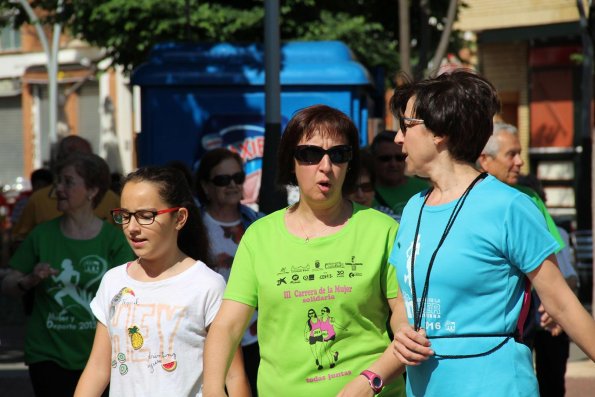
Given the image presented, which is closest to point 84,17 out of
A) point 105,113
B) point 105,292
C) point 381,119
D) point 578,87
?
point 381,119

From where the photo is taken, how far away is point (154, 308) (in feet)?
14.4

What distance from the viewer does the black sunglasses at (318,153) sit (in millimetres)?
4207

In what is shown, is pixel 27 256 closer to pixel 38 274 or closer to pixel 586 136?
pixel 38 274

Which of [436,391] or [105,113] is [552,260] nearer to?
[436,391]

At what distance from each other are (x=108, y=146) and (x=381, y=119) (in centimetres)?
2985

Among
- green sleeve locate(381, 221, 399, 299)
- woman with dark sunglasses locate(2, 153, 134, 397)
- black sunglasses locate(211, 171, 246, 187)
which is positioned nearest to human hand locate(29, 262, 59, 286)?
woman with dark sunglasses locate(2, 153, 134, 397)

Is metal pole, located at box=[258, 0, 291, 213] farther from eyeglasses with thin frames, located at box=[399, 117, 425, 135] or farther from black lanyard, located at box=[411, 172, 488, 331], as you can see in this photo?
black lanyard, located at box=[411, 172, 488, 331]

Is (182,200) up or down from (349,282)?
up

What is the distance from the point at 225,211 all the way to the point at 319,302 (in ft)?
9.25

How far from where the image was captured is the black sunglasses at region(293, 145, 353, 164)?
13.8ft

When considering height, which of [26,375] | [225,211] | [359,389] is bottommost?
[26,375]

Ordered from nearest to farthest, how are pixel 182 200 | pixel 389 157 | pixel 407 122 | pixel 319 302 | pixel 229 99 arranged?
pixel 407 122 < pixel 319 302 < pixel 182 200 < pixel 389 157 < pixel 229 99

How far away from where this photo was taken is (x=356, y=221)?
4.20 m

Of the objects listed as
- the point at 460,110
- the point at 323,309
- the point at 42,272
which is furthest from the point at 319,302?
the point at 42,272
